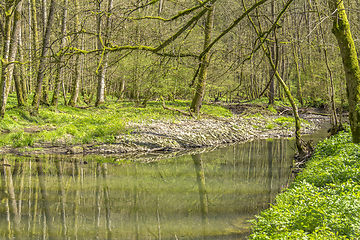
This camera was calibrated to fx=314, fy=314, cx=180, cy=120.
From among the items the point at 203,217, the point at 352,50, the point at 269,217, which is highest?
the point at 352,50

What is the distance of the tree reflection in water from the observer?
5.08 metres

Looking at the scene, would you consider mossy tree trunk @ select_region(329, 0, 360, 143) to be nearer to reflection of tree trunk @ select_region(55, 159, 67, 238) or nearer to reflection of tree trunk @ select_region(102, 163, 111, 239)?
reflection of tree trunk @ select_region(102, 163, 111, 239)

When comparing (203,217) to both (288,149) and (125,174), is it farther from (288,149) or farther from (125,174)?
(288,149)

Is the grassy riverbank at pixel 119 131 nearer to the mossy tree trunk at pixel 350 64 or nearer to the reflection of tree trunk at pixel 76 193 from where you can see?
the reflection of tree trunk at pixel 76 193

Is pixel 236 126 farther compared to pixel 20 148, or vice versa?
pixel 236 126

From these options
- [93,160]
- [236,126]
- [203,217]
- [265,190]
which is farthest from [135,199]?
[236,126]

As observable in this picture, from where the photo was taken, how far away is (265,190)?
24.1ft

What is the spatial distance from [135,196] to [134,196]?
0.02 meters

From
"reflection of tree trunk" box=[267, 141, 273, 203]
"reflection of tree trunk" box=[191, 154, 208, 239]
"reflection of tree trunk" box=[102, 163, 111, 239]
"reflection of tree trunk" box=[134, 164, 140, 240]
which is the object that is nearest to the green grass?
"reflection of tree trunk" box=[102, 163, 111, 239]

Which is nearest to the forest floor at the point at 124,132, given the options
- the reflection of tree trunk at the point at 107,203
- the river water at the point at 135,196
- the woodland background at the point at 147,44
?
the river water at the point at 135,196

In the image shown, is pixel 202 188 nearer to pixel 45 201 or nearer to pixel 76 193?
pixel 76 193

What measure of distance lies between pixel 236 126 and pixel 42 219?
12565 mm

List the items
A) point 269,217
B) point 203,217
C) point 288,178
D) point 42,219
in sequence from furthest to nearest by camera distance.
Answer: point 288,178
point 203,217
point 42,219
point 269,217

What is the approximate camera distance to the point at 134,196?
682cm
